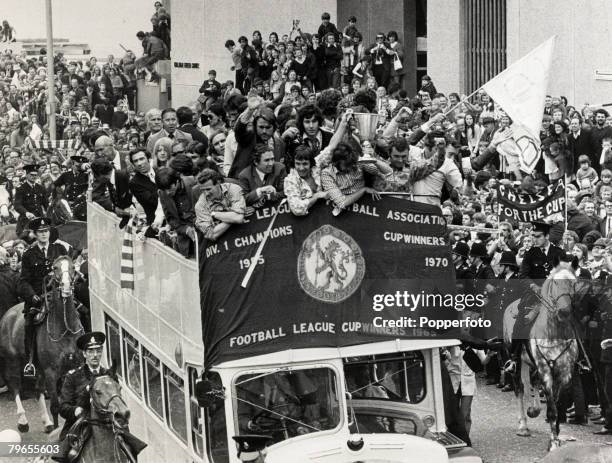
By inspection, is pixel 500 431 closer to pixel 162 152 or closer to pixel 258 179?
pixel 162 152

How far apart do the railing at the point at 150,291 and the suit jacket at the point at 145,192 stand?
38cm

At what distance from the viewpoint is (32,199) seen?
26.4 meters

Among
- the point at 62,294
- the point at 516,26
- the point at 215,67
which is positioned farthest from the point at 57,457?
the point at 215,67

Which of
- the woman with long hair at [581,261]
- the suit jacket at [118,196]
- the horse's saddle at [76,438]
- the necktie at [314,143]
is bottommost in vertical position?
the horse's saddle at [76,438]

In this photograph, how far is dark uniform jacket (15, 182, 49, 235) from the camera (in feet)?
86.0

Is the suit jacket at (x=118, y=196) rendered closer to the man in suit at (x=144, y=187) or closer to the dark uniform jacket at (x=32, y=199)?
the man in suit at (x=144, y=187)

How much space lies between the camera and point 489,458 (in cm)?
1706

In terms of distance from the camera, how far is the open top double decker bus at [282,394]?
40.9 ft

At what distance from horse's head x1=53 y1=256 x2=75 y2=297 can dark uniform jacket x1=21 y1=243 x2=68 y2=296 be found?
1.56 metres

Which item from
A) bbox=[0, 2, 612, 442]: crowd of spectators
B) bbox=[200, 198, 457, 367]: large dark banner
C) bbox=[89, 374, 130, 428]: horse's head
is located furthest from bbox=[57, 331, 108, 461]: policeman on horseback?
bbox=[200, 198, 457, 367]: large dark banner

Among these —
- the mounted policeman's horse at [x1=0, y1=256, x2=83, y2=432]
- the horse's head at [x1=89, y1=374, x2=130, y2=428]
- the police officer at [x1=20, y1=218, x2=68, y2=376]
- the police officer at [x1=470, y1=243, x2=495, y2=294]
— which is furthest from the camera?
the police officer at [x1=20, y1=218, x2=68, y2=376]

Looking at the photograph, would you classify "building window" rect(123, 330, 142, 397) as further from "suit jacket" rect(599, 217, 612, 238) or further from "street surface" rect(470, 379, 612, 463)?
"suit jacket" rect(599, 217, 612, 238)

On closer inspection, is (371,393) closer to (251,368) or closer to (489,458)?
(251,368)

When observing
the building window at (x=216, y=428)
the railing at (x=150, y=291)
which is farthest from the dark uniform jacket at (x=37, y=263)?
the building window at (x=216, y=428)
